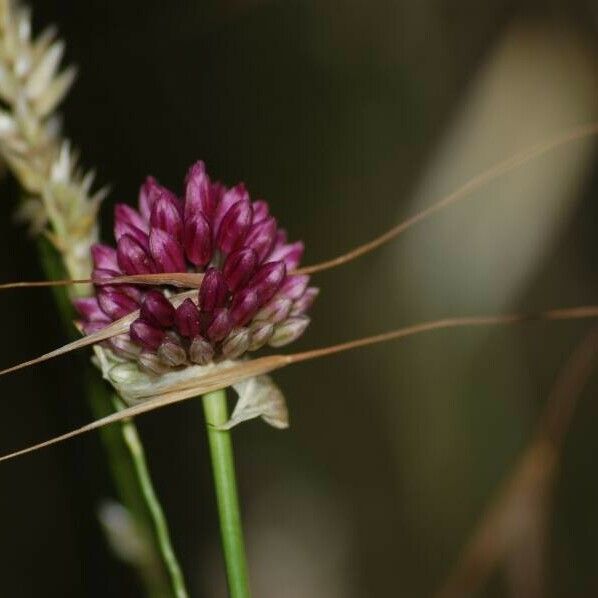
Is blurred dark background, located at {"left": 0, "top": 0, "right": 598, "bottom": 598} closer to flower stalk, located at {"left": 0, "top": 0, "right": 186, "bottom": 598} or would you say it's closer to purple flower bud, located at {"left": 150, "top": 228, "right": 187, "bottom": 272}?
flower stalk, located at {"left": 0, "top": 0, "right": 186, "bottom": 598}

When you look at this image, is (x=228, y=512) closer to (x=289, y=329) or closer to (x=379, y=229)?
(x=289, y=329)

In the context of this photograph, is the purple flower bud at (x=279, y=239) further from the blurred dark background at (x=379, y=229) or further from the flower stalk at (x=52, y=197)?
the blurred dark background at (x=379, y=229)

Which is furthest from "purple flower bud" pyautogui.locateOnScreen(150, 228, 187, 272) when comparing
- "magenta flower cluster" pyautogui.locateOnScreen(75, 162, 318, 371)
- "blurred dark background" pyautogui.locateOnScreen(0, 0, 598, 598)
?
"blurred dark background" pyautogui.locateOnScreen(0, 0, 598, 598)

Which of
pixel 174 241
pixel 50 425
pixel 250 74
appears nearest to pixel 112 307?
pixel 174 241

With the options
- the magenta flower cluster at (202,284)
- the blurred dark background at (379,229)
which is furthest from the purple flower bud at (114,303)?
the blurred dark background at (379,229)

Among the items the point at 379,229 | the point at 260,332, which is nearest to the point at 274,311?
the point at 260,332

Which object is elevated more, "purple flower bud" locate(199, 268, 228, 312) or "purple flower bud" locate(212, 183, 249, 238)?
"purple flower bud" locate(212, 183, 249, 238)

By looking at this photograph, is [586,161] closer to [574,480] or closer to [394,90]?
[394,90]
